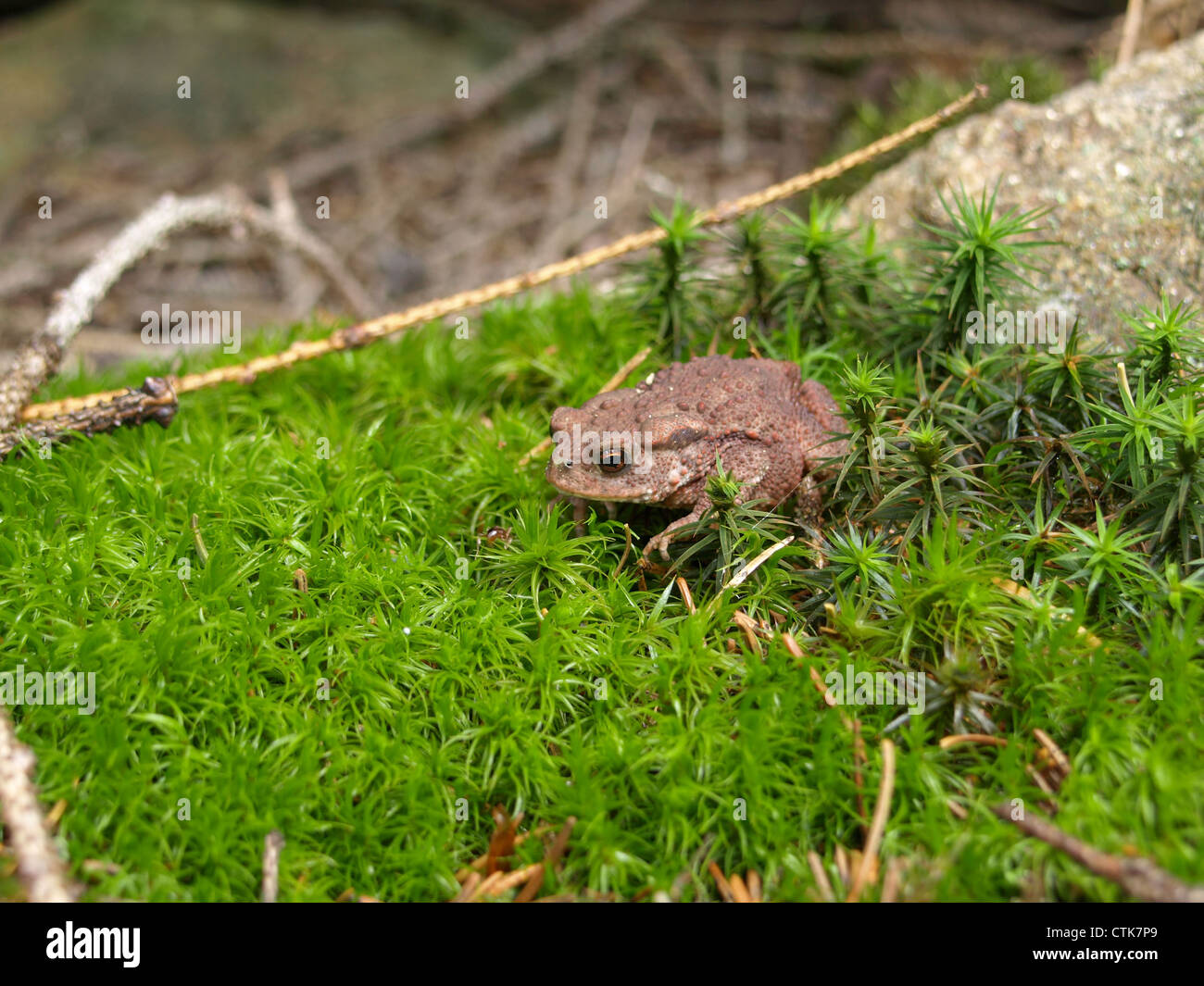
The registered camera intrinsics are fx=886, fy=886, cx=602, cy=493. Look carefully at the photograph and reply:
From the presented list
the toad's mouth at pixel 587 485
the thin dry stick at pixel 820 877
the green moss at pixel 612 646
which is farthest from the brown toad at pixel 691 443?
the thin dry stick at pixel 820 877

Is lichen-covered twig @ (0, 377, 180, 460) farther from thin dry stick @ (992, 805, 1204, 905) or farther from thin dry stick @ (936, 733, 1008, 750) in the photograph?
thin dry stick @ (992, 805, 1204, 905)

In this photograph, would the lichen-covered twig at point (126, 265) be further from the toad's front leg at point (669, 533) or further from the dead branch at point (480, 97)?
the toad's front leg at point (669, 533)

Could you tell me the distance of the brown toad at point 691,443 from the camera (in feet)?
12.3

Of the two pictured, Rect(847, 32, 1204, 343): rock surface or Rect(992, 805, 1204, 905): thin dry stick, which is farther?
Rect(847, 32, 1204, 343): rock surface

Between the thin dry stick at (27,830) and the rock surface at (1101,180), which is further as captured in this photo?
the rock surface at (1101,180)

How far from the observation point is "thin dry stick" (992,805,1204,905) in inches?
94.0

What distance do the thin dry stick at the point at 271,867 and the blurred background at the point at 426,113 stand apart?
5.44 m

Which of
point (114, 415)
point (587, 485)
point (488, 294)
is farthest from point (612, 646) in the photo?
point (114, 415)

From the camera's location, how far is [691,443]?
152 inches

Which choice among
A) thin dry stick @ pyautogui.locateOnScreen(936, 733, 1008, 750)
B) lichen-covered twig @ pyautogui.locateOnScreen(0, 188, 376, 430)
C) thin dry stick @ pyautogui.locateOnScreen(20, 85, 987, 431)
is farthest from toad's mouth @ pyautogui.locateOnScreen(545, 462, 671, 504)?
lichen-covered twig @ pyautogui.locateOnScreen(0, 188, 376, 430)

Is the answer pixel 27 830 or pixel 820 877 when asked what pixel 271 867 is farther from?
pixel 820 877

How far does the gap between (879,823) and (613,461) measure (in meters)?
1.69

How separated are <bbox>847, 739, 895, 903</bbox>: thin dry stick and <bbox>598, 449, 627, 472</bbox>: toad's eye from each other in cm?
148
